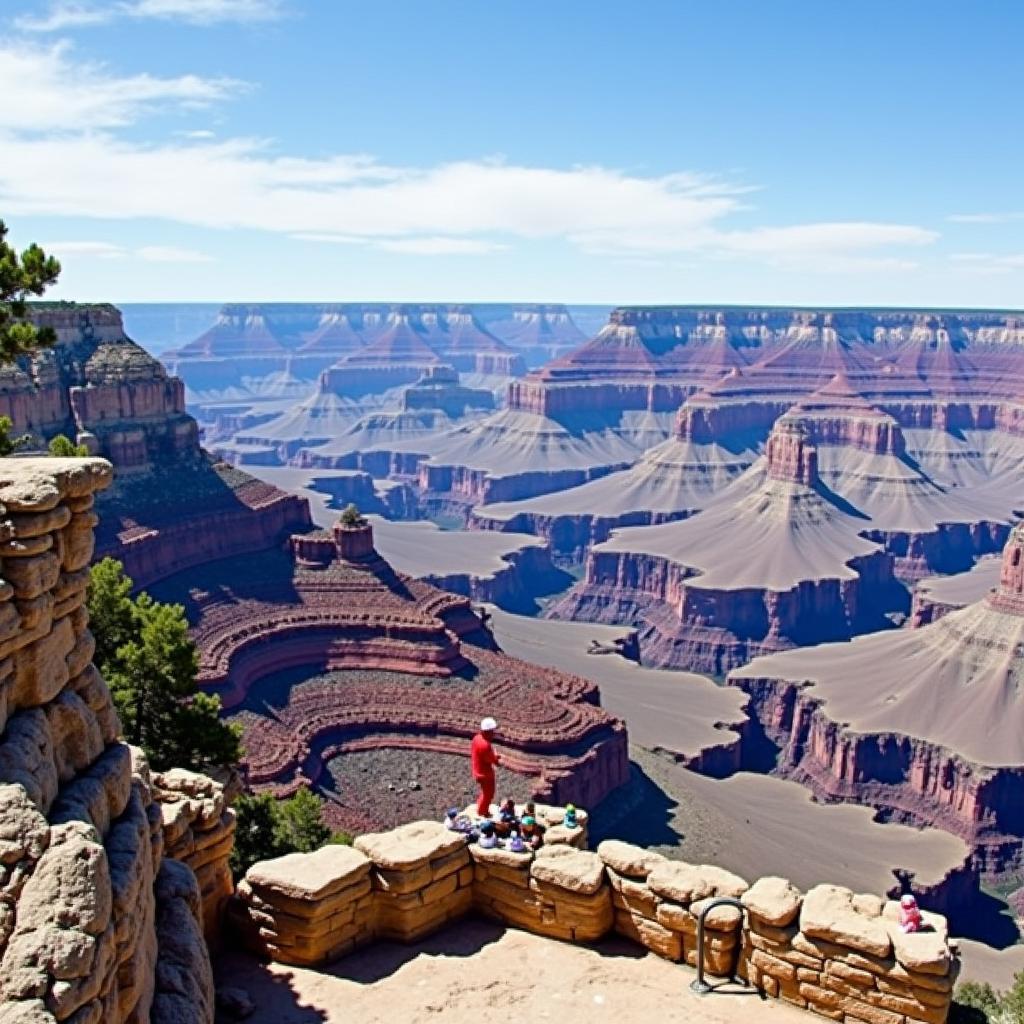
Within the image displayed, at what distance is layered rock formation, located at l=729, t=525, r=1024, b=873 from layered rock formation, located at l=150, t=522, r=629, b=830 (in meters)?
28.6

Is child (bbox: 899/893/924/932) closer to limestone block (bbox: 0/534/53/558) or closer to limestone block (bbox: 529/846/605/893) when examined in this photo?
limestone block (bbox: 529/846/605/893)

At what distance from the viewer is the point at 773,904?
17.8 meters

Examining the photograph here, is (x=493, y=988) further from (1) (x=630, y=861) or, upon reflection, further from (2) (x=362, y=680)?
(2) (x=362, y=680)

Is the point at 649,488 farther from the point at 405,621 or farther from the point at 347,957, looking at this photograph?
the point at 347,957

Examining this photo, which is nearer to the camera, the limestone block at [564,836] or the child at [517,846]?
the child at [517,846]

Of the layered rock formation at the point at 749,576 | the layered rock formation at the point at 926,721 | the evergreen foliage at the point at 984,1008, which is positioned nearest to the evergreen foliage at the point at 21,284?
the evergreen foliage at the point at 984,1008

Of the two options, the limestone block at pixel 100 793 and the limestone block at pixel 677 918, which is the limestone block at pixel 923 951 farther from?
the limestone block at pixel 100 793

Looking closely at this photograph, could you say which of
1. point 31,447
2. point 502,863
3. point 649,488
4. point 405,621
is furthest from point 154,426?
point 649,488

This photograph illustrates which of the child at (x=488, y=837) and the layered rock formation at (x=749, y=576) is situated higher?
the child at (x=488, y=837)

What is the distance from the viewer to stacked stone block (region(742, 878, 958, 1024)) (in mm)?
16672

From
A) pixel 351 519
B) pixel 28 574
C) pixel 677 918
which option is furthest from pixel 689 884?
pixel 351 519

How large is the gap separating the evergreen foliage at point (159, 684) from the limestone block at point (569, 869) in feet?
54.3

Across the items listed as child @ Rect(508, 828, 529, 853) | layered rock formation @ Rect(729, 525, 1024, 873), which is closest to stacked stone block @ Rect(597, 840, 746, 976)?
child @ Rect(508, 828, 529, 853)

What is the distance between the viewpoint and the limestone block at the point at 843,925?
55.4 feet
